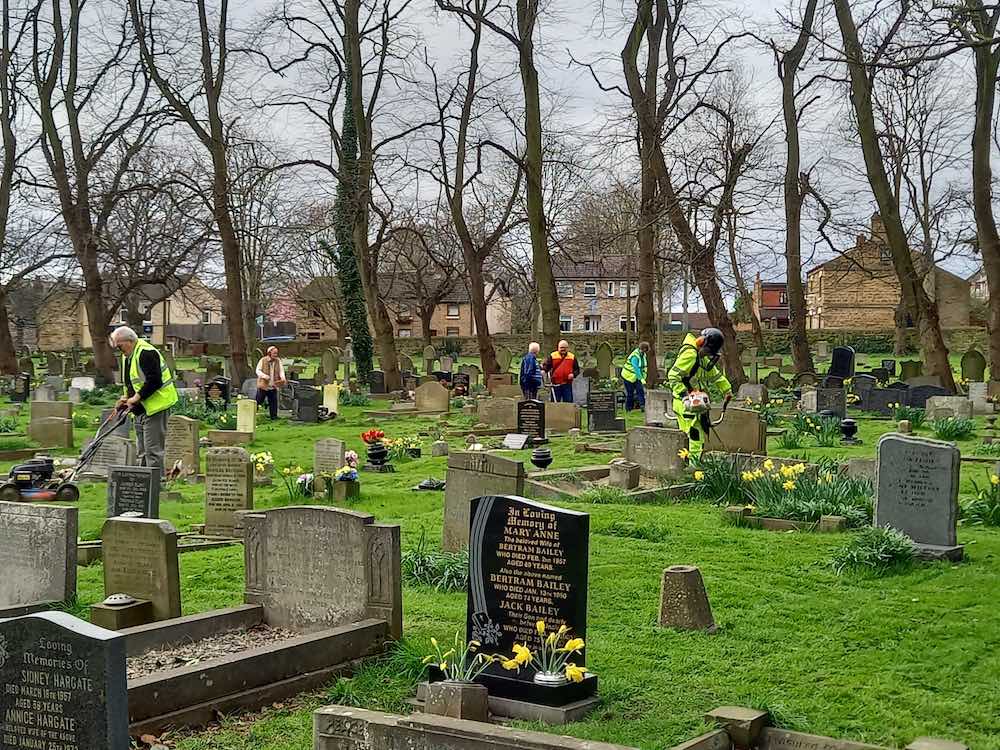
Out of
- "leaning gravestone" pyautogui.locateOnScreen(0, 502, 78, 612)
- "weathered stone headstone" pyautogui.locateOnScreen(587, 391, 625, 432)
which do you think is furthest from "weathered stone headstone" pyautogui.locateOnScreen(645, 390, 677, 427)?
"leaning gravestone" pyautogui.locateOnScreen(0, 502, 78, 612)

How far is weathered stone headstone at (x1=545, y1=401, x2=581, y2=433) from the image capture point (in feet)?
77.5

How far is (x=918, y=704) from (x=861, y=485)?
633 centimetres

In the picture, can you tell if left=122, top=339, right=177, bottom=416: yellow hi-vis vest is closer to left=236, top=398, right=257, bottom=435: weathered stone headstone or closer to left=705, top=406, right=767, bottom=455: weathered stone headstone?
left=705, top=406, right=767, bottom=455: weathered stone headstone

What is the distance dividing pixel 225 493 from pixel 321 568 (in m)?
4.67

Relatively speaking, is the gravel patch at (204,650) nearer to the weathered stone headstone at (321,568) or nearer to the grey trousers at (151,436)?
the weathered stone headstone at (321,568)

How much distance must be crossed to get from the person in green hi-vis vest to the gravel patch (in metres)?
5.98

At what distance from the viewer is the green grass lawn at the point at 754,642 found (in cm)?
709

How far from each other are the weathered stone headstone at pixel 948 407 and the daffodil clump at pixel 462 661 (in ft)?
58.5

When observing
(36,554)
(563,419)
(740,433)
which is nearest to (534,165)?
(563,419)

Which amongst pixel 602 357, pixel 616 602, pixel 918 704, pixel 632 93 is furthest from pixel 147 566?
pixel 602 357

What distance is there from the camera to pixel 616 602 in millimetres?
9672

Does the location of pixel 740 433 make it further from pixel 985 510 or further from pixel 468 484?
pixel 468 484

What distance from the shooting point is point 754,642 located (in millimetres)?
8531

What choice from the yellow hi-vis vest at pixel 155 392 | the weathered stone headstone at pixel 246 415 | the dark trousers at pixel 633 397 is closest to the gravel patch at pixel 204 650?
the yellow hi-vis vest at pixel 155 392
